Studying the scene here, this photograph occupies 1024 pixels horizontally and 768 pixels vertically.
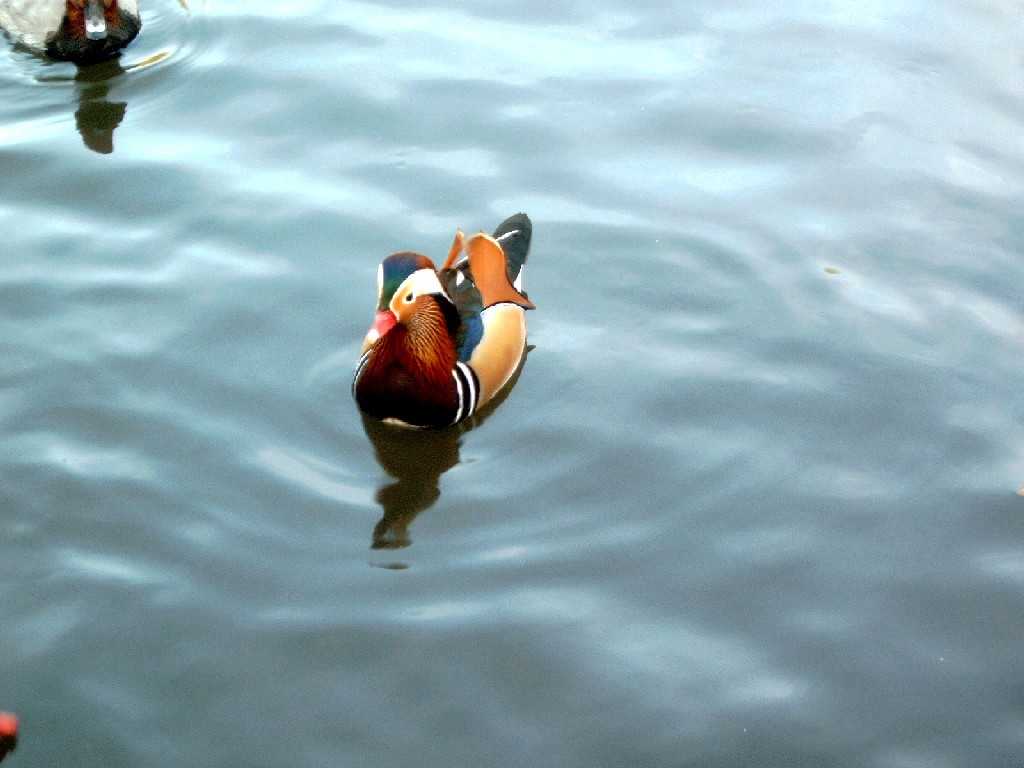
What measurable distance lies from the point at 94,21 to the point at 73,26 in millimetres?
236

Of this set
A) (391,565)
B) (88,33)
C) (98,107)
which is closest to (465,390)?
(391,565)

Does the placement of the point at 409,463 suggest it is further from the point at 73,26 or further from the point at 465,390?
the point at 73,26

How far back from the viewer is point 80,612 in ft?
16.0

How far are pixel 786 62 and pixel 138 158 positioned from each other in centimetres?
422

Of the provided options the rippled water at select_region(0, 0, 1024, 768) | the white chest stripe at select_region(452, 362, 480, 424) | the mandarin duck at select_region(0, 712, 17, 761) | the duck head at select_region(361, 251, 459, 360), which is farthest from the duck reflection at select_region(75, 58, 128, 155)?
the mandarin duck at select_region(0, 712, 17, 761)

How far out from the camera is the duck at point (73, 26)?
902cm

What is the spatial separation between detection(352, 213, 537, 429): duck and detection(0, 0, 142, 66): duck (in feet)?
12.1

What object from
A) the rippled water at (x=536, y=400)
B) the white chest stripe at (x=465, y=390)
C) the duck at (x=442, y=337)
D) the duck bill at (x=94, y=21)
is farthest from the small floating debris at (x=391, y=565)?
the duck bill at (x=94, y=21)

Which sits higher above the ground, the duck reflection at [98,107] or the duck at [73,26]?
the duck at [73,26]

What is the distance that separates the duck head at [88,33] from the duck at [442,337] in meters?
3.67

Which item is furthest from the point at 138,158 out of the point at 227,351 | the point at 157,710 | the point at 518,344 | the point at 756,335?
the point at 157,710

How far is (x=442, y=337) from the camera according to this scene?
6469 millimetres

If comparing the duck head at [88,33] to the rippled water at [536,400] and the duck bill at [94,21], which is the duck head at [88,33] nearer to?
the duck bill at [94,21]

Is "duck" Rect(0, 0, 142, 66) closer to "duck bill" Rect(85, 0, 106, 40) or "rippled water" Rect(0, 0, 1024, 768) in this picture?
"duck bill" Rect(85, 0, 106, 40)
